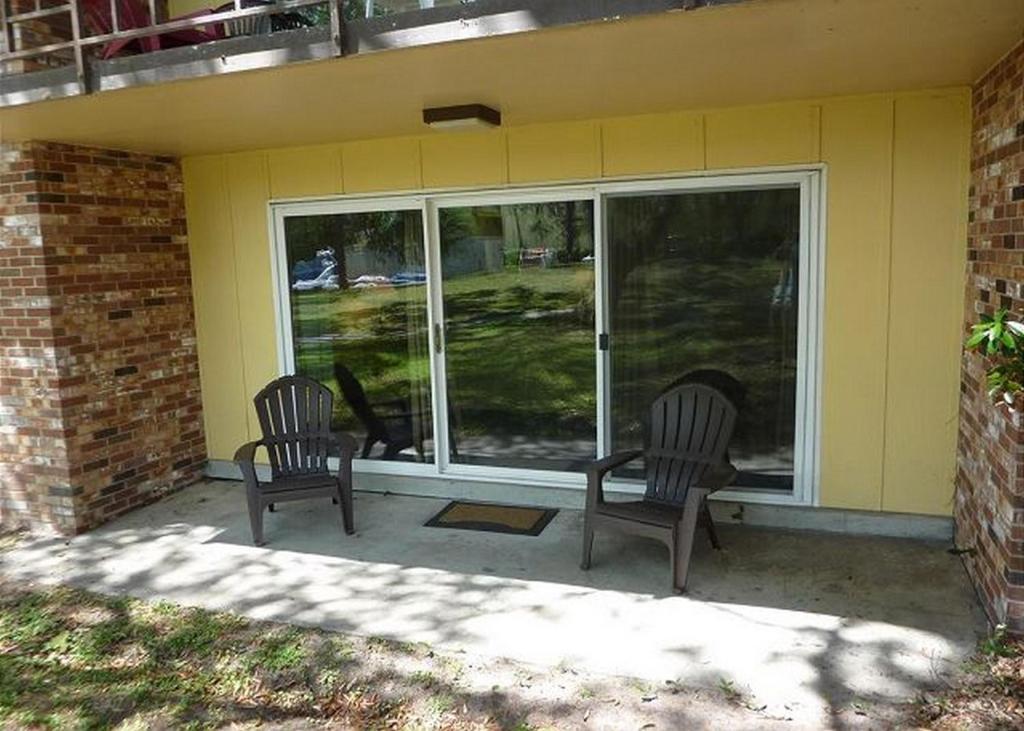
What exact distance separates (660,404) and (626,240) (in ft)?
3.33

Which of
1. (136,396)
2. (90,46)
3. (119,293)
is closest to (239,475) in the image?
(136,396)

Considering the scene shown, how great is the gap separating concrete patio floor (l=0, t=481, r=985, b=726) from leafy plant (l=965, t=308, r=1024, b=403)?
104 cm

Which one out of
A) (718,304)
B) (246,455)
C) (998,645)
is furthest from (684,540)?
(246,455)

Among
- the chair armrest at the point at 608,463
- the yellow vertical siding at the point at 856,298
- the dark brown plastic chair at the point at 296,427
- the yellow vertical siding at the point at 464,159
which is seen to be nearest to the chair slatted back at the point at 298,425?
the dark brown plastic chair at the point at 296,427

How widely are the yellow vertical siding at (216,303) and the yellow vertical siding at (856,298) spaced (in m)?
3.67

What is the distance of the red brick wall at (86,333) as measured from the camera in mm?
4484

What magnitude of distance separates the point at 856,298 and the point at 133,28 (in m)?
3.91

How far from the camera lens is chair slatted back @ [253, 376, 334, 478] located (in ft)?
15.7

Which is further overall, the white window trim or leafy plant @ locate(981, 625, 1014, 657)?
the white window trim

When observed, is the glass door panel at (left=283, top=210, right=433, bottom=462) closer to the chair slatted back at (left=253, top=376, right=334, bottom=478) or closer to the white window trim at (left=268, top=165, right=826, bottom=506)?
the white window trim at (left=268, top=165, right=826, bottom=506)

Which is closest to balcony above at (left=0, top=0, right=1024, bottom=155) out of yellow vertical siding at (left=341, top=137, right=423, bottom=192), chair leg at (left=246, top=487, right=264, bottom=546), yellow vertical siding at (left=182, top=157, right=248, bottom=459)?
yellow vertical siding at (left=341, top=137, right=423, bottom=192)

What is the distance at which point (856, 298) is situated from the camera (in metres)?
4.05

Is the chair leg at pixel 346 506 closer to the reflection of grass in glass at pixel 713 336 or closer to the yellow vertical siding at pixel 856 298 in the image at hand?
the reflection of grass in glass at pixel 713 336

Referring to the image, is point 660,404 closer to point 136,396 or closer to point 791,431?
point 791,431
